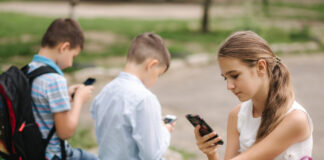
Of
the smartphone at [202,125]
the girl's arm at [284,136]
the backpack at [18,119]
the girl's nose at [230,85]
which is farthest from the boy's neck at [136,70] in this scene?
the girl's arm at [284,136]

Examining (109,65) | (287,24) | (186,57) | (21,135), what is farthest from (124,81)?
(287,24)

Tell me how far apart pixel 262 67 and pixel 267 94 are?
144mm

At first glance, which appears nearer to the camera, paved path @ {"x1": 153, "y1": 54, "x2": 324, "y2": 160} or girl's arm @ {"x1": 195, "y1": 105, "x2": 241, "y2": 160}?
girl's arm @ {"x1": 195, "y1": 105, "x2": 241, "y2": 160}

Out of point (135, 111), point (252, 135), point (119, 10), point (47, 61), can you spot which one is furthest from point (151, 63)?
point (119, 10)

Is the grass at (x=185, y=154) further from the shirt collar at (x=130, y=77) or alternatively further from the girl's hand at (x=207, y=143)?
the girl's hand at (x=207, y=143)

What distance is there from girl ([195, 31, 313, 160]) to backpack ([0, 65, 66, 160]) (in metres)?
1.04

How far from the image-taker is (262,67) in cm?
199

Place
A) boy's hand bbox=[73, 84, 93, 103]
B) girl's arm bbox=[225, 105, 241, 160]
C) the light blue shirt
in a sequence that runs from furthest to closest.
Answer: boy's hand bbox=[73, 84, 93, 103] → the light blue shirt → girl's arm bbox=[225, 105, 241, 160]

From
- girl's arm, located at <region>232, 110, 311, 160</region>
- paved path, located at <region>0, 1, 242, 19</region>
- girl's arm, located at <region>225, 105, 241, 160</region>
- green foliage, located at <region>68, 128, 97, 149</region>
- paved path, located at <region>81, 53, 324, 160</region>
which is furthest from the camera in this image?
paved path, located at <region>0, 1, 242, 19</region>

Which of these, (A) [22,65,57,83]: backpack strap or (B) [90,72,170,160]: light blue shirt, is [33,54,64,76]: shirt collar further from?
(B) [90,72,170,160]: light blue shirt

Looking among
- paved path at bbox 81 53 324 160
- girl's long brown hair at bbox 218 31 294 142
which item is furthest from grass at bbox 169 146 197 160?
girl's long brown hair at bbox 218 31 294 142

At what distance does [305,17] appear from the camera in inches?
633

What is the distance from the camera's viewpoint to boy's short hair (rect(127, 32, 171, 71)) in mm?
2566

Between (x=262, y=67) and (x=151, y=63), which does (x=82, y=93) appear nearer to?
(x=151, y=63)
